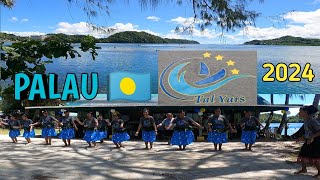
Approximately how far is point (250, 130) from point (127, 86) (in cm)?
840

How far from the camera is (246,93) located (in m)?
19.5

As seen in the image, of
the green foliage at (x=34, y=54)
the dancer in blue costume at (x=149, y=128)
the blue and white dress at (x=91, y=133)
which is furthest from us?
the blue and white dress at (x=91, y=133)

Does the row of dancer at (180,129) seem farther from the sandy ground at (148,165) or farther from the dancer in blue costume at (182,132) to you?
the sandy ground at (148,165)

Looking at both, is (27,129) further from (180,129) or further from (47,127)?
(180,129)

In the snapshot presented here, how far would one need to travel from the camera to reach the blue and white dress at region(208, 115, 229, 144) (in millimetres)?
12703

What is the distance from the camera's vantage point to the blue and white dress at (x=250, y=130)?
41.9 feet

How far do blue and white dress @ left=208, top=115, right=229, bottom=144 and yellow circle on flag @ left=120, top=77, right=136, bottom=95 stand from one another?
755 cm

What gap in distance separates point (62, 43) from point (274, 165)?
21.7 ft

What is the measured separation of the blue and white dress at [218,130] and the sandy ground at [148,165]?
0.89 m

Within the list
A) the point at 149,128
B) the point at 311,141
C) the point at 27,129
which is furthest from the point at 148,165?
the point at 27,129

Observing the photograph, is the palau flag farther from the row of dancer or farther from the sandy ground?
Answer: the sandy ground

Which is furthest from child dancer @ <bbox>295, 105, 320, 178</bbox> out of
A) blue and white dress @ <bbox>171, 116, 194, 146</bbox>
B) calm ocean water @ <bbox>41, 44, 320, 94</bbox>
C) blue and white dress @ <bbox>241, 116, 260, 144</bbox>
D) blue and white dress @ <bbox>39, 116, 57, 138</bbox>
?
calm ocean water @ <bbox>41, 44, 320, 94</bbox>

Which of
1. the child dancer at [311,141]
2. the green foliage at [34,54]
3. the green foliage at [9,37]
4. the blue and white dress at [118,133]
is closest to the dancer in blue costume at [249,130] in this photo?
the blue and white dress at [118,133]

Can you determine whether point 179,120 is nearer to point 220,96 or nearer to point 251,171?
point 251,171
